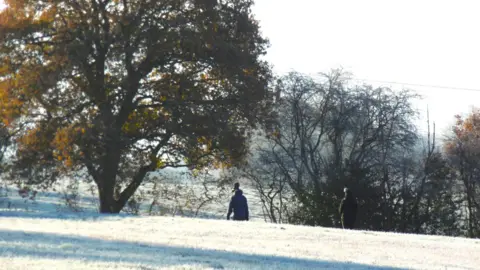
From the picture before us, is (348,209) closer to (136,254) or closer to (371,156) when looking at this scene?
(136,254)

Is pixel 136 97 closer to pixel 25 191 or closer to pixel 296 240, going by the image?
pixel 25 191

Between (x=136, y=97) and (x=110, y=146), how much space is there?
3601 mm

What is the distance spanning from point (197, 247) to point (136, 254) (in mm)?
2677

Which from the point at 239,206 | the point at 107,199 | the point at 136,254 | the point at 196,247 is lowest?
the point at 136,254

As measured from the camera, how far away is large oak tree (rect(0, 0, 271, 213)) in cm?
3134

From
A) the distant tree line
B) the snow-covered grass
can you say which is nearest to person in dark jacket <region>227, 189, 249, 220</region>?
the snow-covered grass

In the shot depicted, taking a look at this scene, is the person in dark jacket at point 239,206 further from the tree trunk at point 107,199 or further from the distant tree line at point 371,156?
the distant tree line at point 371,156

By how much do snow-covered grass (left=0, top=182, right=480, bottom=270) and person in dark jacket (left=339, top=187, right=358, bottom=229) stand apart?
508cm

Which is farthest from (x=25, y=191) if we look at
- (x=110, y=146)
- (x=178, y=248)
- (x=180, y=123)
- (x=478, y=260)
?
(x=478, y=260)

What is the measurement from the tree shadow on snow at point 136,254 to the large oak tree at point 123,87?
13.7m

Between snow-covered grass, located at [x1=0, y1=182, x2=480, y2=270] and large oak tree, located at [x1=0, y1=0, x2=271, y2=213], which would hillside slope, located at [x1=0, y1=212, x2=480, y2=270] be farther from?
large oak tree, located at [x1=0, y1=0, x2=271, y2=213]

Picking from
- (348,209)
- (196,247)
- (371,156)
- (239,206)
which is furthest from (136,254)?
(371,156)

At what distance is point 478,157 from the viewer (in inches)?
2389

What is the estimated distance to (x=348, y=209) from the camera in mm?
30391
